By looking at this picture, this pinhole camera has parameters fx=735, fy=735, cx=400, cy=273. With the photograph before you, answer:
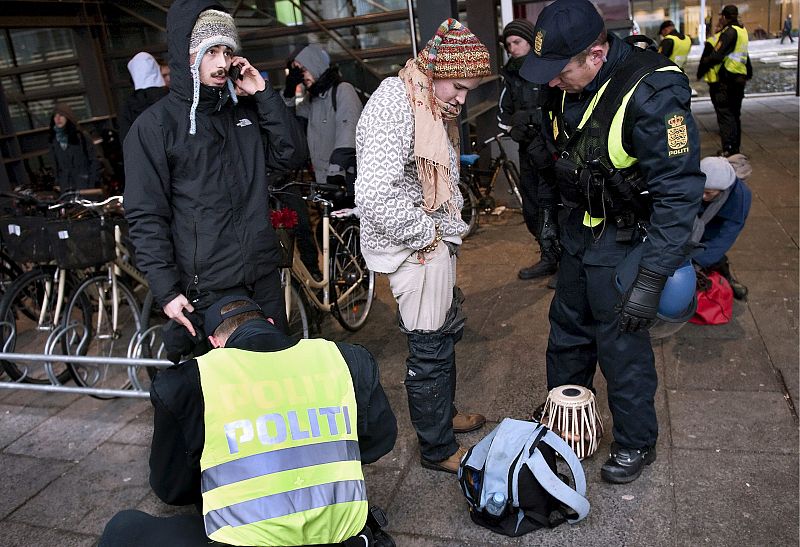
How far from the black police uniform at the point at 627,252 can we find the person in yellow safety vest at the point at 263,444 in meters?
1.22

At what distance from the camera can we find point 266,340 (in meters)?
2.20

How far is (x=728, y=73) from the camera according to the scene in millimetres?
9945

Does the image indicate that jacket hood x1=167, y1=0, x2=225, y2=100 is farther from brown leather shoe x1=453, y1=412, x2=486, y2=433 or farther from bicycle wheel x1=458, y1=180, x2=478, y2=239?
bicycle wheel x1=458, y1=180, x2=478, y2=239

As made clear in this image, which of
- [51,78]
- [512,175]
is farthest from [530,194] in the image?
[51,78]

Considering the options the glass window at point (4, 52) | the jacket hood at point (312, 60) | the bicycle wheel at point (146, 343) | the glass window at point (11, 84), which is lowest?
the bicycle wheel at point (146, 343)

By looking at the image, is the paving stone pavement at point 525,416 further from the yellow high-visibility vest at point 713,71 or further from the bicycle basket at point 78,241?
the yellow high-visibility vest at point 713,71

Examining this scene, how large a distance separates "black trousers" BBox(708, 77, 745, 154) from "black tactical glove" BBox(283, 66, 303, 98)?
20.9 feet

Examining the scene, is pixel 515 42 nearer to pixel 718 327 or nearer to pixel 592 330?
pixel 718 327

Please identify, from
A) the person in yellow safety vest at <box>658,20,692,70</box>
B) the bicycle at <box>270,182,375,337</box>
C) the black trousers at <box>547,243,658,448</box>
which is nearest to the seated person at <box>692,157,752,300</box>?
the black trousers at <box>547,243,658,448</box>

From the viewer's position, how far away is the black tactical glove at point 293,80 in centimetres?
568

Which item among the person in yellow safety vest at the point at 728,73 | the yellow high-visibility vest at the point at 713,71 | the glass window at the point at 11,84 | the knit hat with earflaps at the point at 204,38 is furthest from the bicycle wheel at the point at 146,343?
the yellow high-visibility vest at the point at 713,71

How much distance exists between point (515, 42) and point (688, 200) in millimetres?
2943

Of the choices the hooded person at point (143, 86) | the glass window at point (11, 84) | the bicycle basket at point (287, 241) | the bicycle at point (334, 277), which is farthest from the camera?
the glass window at point (11, 84)

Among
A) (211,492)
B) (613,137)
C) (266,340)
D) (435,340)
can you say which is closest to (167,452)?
(211,492)
